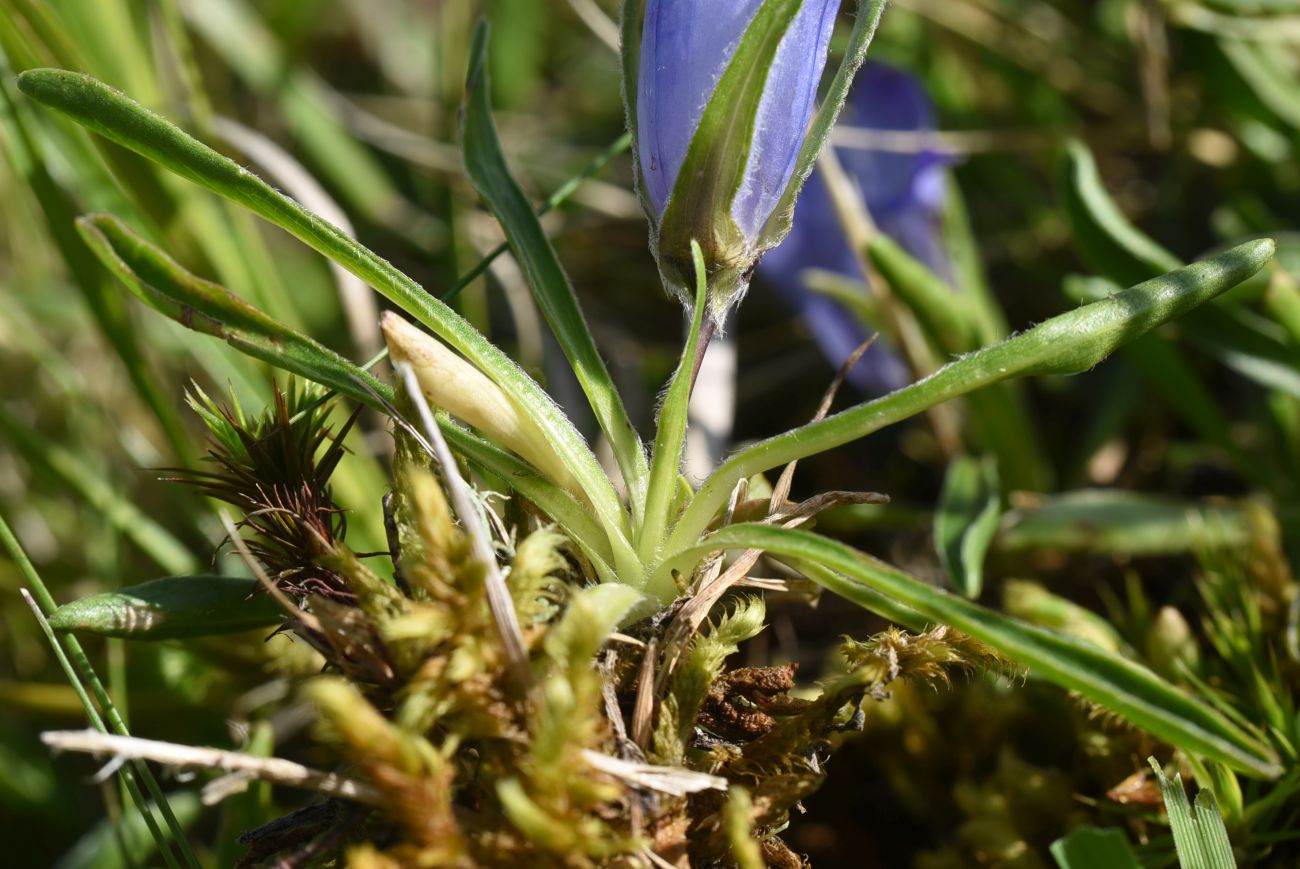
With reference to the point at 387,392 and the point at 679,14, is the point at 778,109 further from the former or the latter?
the point at 387,392

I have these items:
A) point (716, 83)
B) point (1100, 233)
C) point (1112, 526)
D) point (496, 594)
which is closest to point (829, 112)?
point (716, 83)

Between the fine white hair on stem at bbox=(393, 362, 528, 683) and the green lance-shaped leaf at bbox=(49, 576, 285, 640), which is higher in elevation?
the green lance-shaped leaf at bbox=(49, 576, 285, 640)

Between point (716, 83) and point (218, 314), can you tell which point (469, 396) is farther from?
point (716, 83)

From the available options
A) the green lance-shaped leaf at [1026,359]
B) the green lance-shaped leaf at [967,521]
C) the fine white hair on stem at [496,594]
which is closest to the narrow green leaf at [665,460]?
the green lance-shaped leaf at [1026,359]

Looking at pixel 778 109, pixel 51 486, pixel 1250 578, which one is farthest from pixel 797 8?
pixel 51 486

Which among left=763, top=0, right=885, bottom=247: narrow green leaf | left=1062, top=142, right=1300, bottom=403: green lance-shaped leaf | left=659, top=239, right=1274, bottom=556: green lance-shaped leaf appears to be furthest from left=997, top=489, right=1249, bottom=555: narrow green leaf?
left=763, top=0, right=885, bottom=247: narrow green leaf

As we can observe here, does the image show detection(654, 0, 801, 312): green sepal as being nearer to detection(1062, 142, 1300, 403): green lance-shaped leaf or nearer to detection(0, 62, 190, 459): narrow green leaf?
detection(1062, 142, 1300, 403): green lance-shaped leaf
